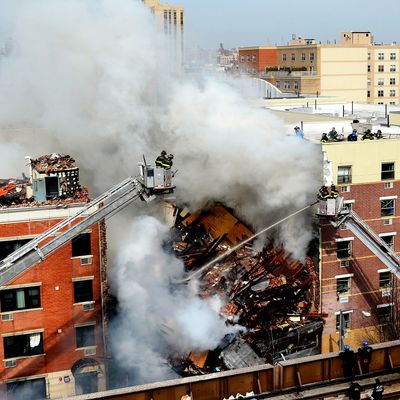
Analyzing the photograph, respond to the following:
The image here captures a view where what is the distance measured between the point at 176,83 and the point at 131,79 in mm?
1519

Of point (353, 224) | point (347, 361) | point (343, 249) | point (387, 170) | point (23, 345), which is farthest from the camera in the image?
point (387, 170)

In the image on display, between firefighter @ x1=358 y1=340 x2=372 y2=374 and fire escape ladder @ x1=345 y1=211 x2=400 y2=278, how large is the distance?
5763 mm

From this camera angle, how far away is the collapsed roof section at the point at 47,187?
17.4 m

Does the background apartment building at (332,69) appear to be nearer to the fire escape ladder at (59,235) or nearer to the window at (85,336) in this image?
the window at (85,336)

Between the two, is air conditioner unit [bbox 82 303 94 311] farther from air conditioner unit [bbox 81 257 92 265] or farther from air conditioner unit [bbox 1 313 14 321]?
air conditioner unit [bbox 1 313 14 321]

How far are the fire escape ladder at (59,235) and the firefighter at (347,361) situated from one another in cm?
559

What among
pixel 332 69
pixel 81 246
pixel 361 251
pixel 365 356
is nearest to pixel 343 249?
pixel 361 251

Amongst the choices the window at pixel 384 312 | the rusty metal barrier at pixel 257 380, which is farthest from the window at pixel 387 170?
the rusty metal barrier at pixel 257 380

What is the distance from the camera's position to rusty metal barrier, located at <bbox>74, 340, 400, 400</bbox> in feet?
35.8

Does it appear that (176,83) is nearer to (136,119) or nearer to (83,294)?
(136,119)

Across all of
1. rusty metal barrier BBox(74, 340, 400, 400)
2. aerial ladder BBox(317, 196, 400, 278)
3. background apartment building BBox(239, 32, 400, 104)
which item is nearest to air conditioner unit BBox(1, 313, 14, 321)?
rusty metal barrier BBox(74, 340, 400, 400)

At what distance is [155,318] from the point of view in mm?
18812

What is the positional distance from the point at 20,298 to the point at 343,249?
942 cm

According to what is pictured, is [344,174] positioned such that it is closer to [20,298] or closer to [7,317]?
[20,298]
